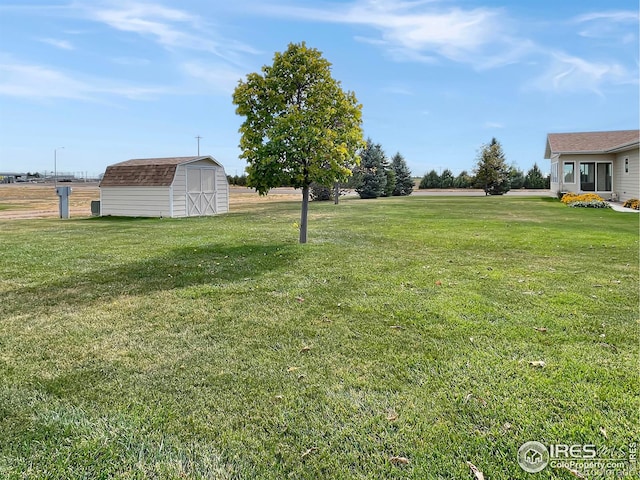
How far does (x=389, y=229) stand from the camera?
1248 cm

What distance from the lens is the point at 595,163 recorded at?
84.4 feet

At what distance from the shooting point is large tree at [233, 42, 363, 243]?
26.3 ft

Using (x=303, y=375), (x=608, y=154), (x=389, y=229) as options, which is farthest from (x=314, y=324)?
(x=608, y=154)

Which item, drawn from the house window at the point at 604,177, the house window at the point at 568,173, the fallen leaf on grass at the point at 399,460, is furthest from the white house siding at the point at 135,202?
the house window at the point at 604,177

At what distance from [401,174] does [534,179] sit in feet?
63.7

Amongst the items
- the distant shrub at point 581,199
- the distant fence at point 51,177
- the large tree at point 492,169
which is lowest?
the distant shrub at point 581,199

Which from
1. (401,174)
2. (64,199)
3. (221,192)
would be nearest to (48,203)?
(64,199)

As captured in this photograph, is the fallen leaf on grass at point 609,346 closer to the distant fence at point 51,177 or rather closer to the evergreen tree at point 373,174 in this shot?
the evergreen tree at point 373,174

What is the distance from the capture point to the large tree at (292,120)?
26.3ft

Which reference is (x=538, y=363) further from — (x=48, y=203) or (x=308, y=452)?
(x=48, y=203)

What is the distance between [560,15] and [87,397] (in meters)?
12.3

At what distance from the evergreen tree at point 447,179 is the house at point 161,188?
38.5 metres

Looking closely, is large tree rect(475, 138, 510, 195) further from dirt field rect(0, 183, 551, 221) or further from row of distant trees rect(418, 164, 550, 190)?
row of distant trees rect(418, 164, 550, 190)

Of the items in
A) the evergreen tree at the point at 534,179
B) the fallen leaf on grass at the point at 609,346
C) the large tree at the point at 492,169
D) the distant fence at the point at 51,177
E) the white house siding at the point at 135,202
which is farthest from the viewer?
the distant fence at the point at 51,177
